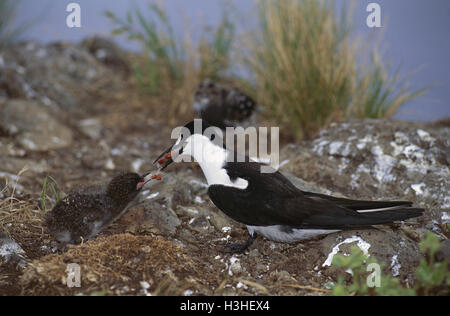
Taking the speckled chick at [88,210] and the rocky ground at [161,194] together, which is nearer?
the rocky ground at [161,194]

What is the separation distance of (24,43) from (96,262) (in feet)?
19.7

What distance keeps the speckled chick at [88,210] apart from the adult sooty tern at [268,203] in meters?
0.39

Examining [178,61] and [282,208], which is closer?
[282,208]

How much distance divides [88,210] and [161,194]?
27.8 inches

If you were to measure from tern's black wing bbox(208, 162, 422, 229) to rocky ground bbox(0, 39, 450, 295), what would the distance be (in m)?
0.23

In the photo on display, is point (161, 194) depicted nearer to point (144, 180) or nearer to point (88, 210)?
point (144, 180)

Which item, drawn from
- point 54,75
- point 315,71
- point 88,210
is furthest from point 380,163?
point 54,75

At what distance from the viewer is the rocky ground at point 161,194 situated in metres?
2.65

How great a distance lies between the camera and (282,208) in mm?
2857

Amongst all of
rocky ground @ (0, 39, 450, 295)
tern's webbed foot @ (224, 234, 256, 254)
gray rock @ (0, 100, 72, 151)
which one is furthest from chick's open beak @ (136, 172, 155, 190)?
gray rock @ (0, 100, 72, 151)

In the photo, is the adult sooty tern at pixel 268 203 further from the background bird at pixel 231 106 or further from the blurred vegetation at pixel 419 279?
the background bird at pixel 231 106

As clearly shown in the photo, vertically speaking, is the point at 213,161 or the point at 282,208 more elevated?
the point at 213,161

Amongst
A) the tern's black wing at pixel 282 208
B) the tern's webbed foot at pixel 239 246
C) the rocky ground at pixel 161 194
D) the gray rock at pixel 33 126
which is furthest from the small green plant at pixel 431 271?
the gray rock at pixel 33 126

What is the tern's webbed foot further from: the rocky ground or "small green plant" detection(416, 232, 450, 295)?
"small green plant" detection(416, 232, 450, 295)
